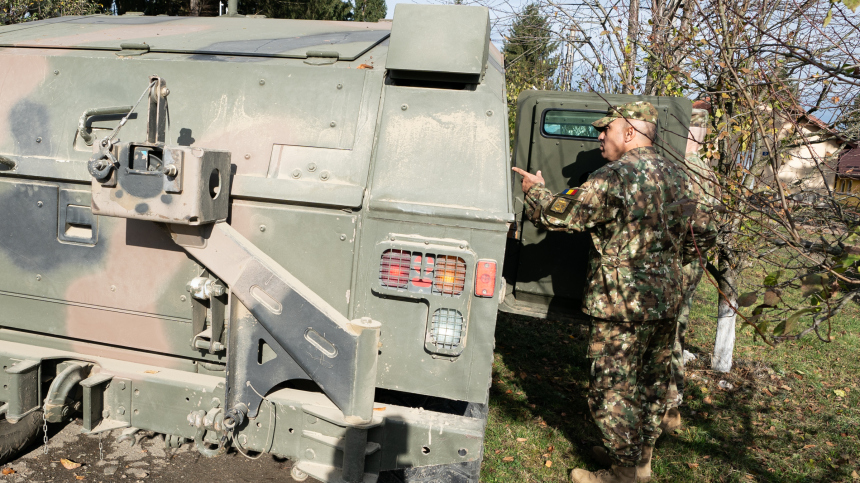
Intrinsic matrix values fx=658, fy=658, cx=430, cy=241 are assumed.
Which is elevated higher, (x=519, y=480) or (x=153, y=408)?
(x=153, y=408)

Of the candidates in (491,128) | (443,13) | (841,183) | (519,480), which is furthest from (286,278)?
(841,183)

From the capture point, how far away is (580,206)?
3.18 metres

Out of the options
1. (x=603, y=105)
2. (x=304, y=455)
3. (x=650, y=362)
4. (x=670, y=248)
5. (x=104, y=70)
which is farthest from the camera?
(x=603, y=105)

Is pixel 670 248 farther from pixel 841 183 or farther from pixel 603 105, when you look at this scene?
pixel 603 105

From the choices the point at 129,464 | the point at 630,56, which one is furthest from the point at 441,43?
the point at 630,56

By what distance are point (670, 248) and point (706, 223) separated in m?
0.46

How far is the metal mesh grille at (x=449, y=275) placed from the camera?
8.70ft

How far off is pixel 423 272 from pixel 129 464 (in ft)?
6.82

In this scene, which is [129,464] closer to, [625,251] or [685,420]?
[625,251]

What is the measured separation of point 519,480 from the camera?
3672mm

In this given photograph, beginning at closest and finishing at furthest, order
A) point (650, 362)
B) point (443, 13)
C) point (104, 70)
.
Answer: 1. point (443, 13)
2. point (104, 70)
3. point (650, 362)

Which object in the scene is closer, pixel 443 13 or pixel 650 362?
pixel 443 13

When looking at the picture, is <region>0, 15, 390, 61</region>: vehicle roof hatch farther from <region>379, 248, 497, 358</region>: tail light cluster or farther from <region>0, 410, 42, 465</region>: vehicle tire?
<region>0, 410, 42, 465</region>: vehicle tire

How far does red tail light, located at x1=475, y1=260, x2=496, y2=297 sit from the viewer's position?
8.69ft
